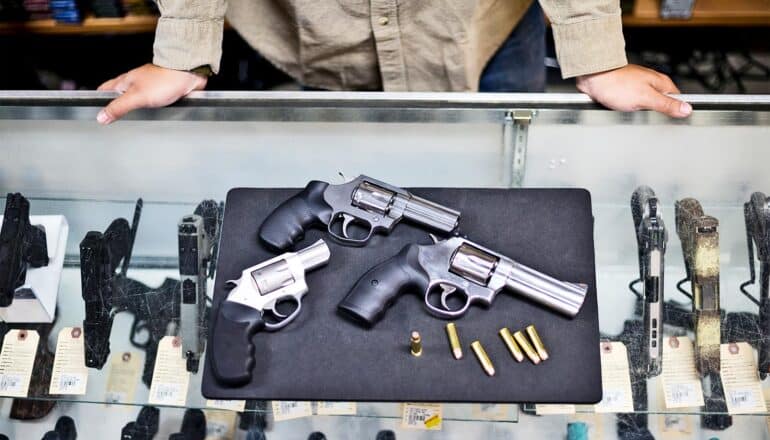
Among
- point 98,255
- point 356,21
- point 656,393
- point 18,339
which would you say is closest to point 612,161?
point 656,393

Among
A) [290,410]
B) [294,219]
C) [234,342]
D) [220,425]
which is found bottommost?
[220,425]

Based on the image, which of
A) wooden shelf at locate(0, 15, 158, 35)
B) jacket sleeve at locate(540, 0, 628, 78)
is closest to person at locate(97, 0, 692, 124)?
jacket sleeve at locate(540, 0, 628, 78)

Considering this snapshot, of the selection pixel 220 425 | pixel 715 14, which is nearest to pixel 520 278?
pixel 220 425

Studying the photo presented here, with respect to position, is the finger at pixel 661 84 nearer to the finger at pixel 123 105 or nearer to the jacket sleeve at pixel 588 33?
the jacket sleeve at pixel 588 33

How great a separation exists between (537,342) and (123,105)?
873 mm

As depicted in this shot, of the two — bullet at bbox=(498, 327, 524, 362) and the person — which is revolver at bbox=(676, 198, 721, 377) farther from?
bullet at bbox=(498, 327, 524, 362)

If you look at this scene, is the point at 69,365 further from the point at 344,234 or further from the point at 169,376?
the point at 344,234

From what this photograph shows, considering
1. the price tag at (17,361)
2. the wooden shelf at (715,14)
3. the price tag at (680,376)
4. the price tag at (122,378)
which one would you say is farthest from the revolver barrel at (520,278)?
the wooden shelf at (715,14)

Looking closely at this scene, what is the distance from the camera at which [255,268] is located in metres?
1.31

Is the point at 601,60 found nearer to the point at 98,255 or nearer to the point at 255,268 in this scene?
the point at 255,268

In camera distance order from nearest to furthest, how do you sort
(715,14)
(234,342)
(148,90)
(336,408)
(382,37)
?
(234,342) < (336,408) < (148,90) < (382,37) < (715,14)

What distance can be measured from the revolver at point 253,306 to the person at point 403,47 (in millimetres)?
419

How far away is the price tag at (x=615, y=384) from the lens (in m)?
1.31

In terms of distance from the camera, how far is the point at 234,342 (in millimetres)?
1254
